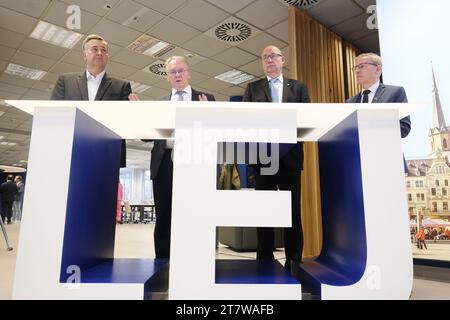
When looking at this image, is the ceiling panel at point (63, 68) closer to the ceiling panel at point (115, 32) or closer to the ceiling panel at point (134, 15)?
the ceiling panel at point (115, 32)

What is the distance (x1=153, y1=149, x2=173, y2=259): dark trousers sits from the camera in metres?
1.89

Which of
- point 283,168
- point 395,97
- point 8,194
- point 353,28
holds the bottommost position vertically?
point 283,168

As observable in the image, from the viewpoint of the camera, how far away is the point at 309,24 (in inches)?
162

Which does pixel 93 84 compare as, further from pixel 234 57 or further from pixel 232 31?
pixel 234 57

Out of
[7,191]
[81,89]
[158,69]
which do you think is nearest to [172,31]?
[158,69]

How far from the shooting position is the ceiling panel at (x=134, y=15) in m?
4.05

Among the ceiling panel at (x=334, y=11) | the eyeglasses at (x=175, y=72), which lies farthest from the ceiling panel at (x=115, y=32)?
the eyeglasses at (x=175, y=72)

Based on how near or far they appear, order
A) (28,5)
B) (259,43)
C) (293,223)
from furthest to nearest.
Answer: (259,43)
(28,5)
(293,223)

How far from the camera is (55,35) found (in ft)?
15.7

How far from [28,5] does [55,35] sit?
757mm

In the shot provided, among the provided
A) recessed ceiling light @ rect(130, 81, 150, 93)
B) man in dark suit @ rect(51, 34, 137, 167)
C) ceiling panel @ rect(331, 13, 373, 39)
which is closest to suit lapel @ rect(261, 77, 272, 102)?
man in dark suit @ rect(51, 34, 137, 167)
